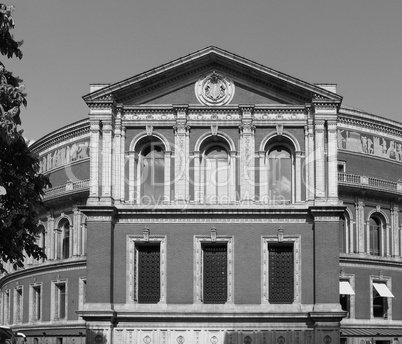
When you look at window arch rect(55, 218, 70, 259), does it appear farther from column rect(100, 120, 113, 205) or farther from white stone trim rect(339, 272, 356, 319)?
white stone trim rect(339, 272, 356, 319)

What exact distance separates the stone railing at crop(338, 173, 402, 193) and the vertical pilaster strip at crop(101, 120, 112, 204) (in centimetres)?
1908

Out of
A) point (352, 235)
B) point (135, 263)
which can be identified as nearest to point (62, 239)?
point (135, 263)

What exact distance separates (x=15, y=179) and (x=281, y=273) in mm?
17480

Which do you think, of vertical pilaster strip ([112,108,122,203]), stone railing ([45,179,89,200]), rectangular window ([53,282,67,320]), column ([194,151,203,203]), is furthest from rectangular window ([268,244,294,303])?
rectangular window ([53,282,67,320])

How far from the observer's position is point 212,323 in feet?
138

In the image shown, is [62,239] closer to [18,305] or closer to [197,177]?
[18,305]

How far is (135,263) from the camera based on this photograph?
43.2 meters

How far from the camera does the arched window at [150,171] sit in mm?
44312

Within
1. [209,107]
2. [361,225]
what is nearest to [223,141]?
[209,107]

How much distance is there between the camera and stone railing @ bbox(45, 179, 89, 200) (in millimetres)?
59622

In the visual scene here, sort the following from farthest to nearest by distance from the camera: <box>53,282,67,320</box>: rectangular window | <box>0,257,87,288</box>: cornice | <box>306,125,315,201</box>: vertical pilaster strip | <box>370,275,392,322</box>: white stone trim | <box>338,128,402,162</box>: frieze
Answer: <box>53,282,67,320</box>: rectangular window < <box>0,257,87,288</box>: cornice < <box>338,128,402,162</box>: frieze < <box>370,275,392,322</box>: white stone trim < <box>306,125,315,201</box>: vertical pilaster strip

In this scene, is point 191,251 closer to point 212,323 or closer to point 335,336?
point 212,323

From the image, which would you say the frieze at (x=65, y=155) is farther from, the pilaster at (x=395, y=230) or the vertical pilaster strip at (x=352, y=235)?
the pilaster at (x=395, y=230)

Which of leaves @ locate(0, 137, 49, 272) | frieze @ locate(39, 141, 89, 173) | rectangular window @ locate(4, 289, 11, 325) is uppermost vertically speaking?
frieze @ locate(39, 141, 89, 173)
